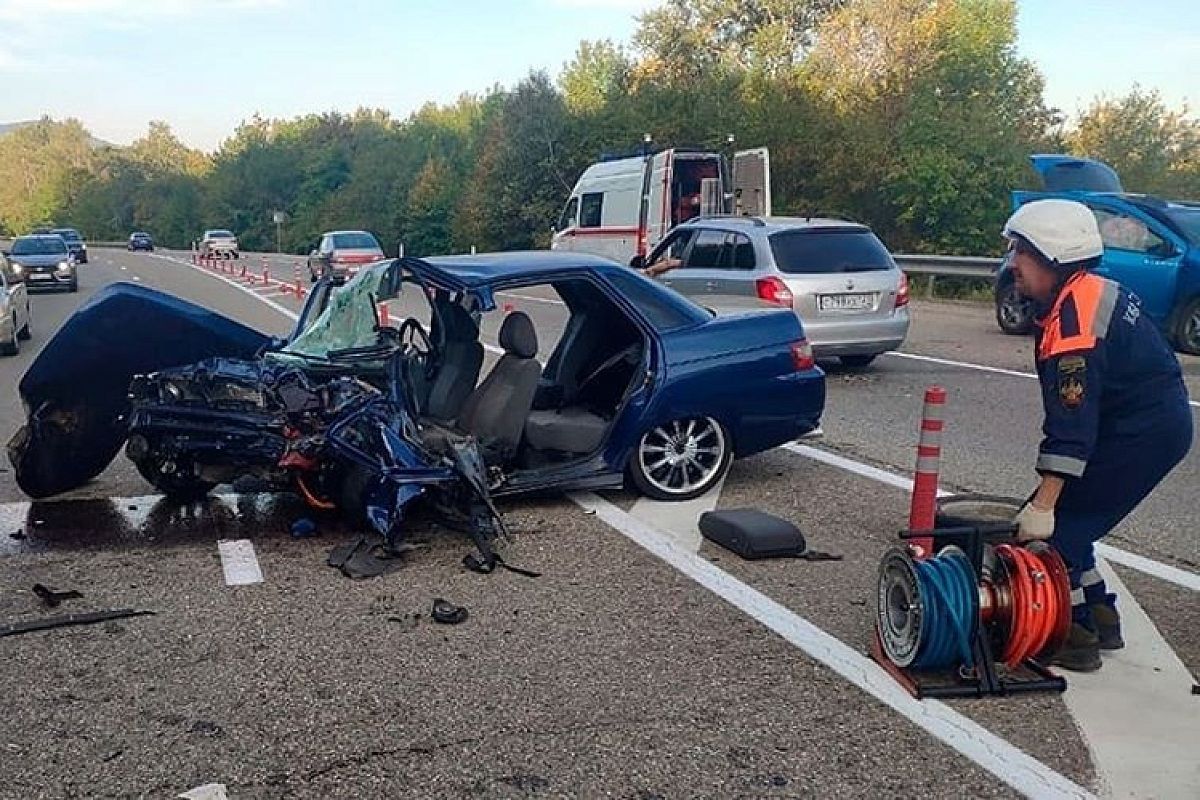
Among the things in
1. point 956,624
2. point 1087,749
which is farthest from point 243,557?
point 1087,749

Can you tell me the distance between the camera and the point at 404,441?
5.49 metres

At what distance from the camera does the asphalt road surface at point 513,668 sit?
342 cm

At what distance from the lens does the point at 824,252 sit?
Answer: 1138cm

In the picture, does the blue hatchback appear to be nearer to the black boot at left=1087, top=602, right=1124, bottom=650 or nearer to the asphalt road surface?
the asphalt road surface

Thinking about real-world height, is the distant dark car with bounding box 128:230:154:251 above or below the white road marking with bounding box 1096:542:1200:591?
below

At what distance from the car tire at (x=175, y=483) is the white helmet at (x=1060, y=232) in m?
4.45

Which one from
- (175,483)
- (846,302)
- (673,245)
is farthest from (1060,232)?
(673,245)

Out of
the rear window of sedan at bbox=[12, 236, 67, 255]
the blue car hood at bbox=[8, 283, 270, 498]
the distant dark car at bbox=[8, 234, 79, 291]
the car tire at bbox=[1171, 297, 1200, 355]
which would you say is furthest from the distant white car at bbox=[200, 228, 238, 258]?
the blue car hood at bbox=[8, 283, 270, 498]

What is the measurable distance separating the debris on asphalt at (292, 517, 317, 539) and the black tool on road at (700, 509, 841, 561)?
206cm

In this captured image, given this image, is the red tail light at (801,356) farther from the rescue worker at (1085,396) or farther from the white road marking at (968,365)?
the white road marking at (968,365)

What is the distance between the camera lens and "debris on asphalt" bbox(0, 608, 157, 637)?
4.59 metres

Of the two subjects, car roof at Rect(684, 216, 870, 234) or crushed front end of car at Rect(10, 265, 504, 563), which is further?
car roof at Rect(684, 216, 870, 234)

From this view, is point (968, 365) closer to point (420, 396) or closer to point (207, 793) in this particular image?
point (420, 396)

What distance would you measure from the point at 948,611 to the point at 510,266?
3266mm
